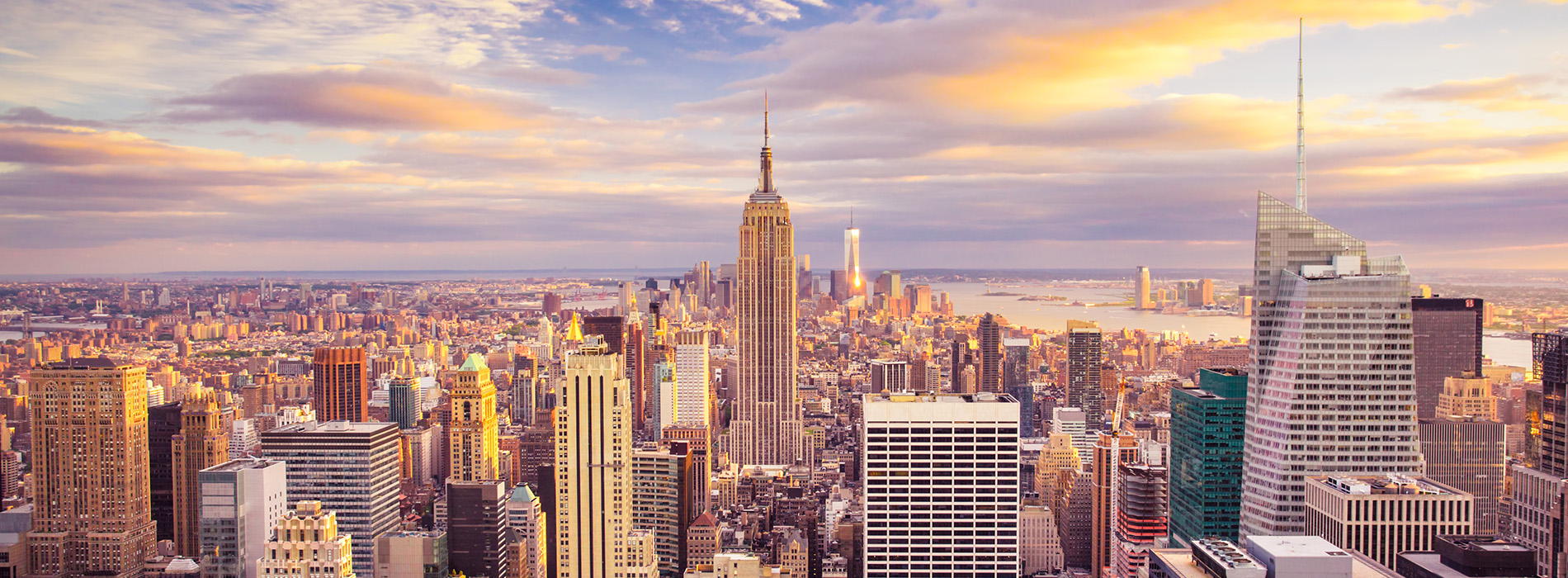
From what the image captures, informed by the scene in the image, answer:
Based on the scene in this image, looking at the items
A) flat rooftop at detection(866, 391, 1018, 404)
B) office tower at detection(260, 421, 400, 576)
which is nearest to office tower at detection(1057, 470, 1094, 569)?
flat rooftop at detection(866, 391, 1018, 404)

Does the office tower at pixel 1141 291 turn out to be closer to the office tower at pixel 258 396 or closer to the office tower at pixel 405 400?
the office tower at pixel 405 400

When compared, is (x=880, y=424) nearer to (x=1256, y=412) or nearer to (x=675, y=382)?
(x=1256, y=412)

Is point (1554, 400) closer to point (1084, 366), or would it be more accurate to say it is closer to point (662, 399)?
point (1084, 366)

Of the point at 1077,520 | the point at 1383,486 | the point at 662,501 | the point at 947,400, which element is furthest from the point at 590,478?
the point at 1077,520

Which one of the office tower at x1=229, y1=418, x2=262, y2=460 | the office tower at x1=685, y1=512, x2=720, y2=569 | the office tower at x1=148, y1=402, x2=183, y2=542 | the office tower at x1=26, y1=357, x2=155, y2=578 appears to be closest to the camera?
the office tower at x1=26, y1=357, x2=155, y2=578

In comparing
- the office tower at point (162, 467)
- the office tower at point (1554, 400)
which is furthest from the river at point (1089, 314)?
the office tower at point (162, 467)

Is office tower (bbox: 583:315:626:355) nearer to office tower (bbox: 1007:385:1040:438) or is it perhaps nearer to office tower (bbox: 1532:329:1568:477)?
office tower (bbox: 1007:385:1040:438)
